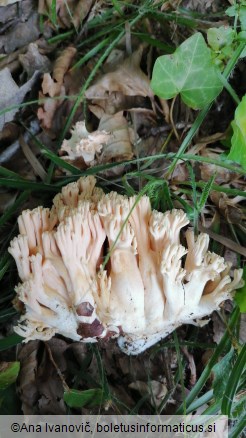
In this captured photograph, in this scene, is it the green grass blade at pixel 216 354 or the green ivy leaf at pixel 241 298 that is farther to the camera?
the green grass blade at pixel 216 354

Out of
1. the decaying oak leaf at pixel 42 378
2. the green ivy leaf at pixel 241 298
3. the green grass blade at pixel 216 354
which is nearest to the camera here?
the green ivy leaf at pixel 241 298

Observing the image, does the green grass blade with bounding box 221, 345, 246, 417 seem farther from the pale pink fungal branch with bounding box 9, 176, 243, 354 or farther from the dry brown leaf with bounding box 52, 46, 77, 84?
the dry brown leaf with bounding box 52, 46, 77, 84

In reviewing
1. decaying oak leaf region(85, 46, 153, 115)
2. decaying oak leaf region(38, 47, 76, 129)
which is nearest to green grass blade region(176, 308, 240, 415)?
decaying oak leaf region(85, 46, 153, 115)

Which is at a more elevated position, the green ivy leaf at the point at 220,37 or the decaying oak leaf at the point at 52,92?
the green ivy leaf at the point at 220,37

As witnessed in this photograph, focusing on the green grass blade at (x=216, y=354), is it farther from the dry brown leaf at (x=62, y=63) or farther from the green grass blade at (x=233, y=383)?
the dry brown leaf at (x=62, y=63)

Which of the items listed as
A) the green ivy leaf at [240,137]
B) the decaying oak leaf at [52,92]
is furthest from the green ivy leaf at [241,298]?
the decaying oak leaf at [52,92]

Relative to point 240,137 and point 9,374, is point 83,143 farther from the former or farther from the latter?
point 9,374
